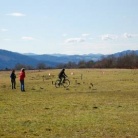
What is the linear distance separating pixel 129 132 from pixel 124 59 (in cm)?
16963

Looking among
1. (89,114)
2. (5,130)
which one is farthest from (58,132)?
(89,114)

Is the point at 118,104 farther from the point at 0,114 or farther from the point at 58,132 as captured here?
the point at 58,132

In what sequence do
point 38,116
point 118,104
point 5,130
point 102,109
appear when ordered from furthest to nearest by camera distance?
1. point 118,104
2. point 102,109
3. point 38,116
4. point 5,130

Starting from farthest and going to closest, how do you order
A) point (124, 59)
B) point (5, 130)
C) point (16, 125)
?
point (124, 59), point (16, 125), point (5, 130)

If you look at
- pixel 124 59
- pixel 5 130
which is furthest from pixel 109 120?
pixel 124 59

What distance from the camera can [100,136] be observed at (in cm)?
1452

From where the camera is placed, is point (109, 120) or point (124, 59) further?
point (124, 59)

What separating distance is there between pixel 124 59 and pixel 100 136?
170m

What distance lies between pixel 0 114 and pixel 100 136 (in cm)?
722

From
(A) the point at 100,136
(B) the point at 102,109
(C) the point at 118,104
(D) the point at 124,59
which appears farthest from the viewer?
(D) the point at 124,59

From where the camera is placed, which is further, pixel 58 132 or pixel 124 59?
pixel 124 59

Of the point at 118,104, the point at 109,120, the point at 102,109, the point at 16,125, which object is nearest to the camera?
the point at 16,125

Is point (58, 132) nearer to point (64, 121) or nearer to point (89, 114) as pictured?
point (64, 121)

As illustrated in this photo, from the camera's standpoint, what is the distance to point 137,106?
22875 mm
